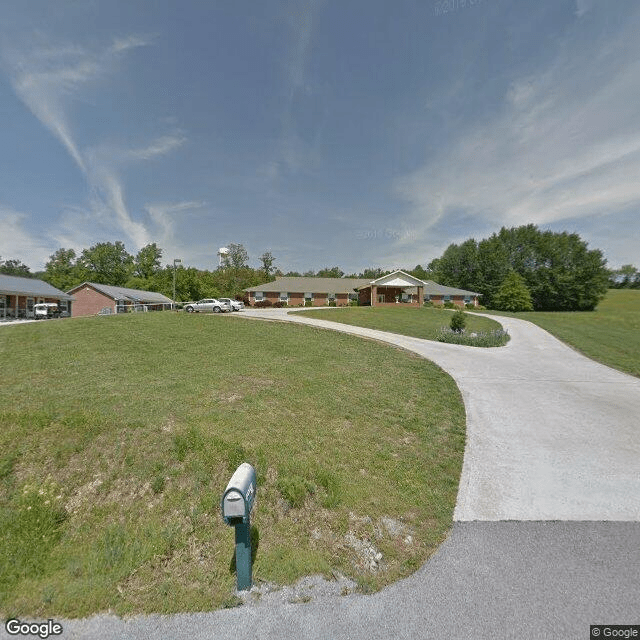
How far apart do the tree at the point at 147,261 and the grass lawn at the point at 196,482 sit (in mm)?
66587

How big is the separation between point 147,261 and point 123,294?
83.9ft

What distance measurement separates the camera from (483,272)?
64.4 meters

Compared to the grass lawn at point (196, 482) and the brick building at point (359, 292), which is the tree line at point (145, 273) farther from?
the grass lawn at point (196, 482)

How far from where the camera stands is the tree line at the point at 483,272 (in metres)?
54.2

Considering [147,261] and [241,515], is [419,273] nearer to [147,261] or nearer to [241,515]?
[147,261]

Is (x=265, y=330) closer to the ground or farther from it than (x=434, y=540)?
farther from it

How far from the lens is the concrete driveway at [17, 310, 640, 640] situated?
7.43ft

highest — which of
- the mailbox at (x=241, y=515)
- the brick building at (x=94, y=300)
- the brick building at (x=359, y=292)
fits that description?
the brick building at (x=359, y=292)

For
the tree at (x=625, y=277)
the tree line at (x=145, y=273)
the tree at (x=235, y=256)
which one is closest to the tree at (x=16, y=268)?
the tree line at (x=145, y=273)

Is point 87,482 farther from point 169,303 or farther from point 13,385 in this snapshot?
point 169,303

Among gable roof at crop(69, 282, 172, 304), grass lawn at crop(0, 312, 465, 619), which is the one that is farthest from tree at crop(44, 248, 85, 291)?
grass lawn at crop(0, 312, 465, 619)

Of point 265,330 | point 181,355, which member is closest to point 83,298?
point 265,330

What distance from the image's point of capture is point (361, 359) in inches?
409

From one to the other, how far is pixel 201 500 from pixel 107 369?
5.88m
